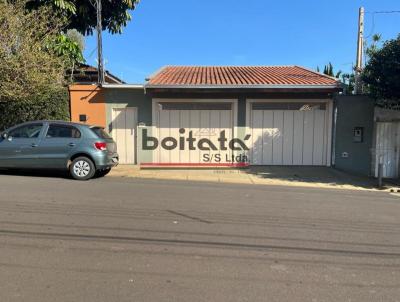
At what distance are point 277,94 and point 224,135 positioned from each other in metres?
2.30

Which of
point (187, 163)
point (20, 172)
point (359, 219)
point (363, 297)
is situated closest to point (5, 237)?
point (363, 297)

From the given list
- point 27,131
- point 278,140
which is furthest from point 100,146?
point 278,140

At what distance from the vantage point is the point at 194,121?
48.4 ft

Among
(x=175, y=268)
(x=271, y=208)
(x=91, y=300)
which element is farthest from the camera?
(x=271, y=208)

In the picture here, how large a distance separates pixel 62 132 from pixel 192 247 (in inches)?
275

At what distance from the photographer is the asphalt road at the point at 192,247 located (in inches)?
158

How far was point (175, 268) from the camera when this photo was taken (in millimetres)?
4551

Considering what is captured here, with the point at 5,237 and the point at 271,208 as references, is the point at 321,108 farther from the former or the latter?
the point at 5,237

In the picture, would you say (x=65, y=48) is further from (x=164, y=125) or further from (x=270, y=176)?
(x=270, y=176)

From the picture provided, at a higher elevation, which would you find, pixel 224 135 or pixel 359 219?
pixel 224 135

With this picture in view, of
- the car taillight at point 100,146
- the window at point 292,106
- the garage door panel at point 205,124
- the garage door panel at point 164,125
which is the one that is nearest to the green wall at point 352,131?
the window at point 292,106

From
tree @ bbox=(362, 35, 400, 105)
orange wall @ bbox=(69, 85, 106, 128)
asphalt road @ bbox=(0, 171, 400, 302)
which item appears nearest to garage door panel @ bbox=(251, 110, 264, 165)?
tree @ bbox=(362, 35, 400, 105)

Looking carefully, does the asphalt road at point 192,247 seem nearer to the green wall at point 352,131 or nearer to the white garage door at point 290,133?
the green wall at point 352,131

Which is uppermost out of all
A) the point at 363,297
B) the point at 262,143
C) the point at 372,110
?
the point at 372,110
